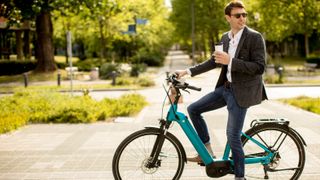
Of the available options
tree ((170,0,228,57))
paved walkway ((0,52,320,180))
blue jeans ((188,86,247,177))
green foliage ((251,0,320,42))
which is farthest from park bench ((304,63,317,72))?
blue jeans ((188,86,247,177))

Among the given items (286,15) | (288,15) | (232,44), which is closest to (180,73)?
(232,44)

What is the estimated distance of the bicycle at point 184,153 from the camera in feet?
15.8

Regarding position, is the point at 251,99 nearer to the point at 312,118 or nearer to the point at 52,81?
the point at 312,118

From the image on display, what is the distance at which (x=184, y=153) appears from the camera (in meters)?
4.93

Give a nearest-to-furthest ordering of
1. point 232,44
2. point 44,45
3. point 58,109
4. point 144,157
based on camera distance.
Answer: point 232,44, point 144,157, point 58,109, point 44,45

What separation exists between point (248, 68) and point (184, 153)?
1120 mm

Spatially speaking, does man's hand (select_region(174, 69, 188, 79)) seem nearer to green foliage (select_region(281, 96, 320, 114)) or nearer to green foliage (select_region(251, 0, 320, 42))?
green foliage (select_region(281, 96, 320, 114))

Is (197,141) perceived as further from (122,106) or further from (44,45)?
(44,45)

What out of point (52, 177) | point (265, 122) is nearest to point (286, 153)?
point (265, 122)

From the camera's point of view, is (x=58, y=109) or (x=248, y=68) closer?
(x=248, y=68)

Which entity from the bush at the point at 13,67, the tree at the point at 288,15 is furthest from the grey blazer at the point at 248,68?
the tree at the point at 288,15

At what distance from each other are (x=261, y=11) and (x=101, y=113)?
3483cm

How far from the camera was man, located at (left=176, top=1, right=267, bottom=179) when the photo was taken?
455 centimetres

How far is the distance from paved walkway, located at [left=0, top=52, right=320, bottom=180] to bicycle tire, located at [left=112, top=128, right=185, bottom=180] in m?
0.86
